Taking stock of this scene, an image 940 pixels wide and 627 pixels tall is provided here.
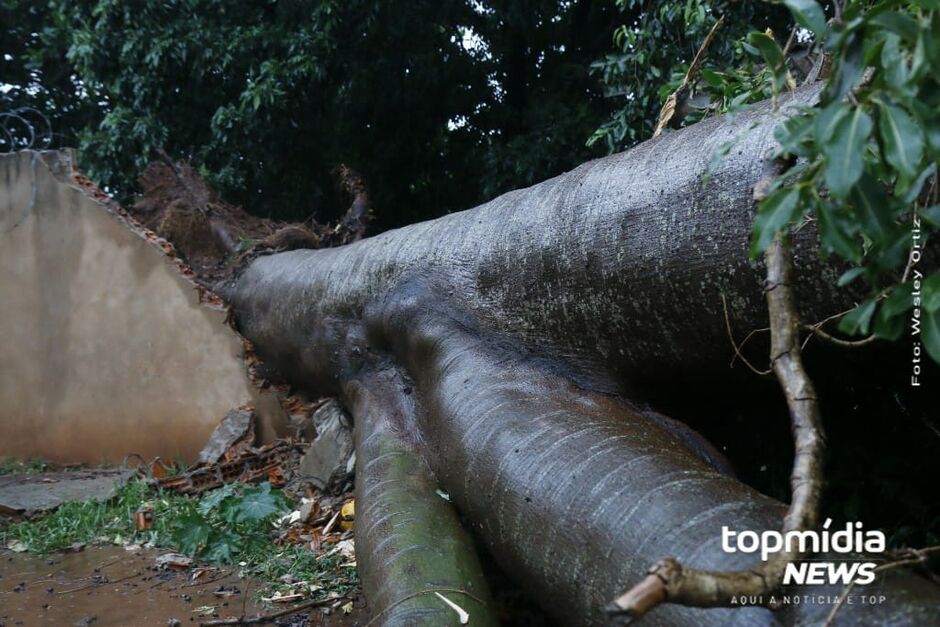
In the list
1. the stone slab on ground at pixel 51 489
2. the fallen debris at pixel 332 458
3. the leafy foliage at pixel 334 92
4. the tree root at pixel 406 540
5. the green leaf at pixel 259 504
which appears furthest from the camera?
the leafy foliage at pixel 334 92

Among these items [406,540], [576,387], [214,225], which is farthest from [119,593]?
[214,225]

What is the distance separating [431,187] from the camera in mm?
8500

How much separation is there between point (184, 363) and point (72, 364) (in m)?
0.78

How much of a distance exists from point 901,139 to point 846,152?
6 cm

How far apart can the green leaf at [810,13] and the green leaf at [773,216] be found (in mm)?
230

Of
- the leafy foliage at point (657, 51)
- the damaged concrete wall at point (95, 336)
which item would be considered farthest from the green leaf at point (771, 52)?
the damaged concrete wall at point (95, 336)

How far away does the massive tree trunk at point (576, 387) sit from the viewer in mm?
1585

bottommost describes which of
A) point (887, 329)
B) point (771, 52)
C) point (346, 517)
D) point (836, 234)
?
point (346, 517)

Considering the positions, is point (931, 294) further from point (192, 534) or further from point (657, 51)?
point (657, 51)

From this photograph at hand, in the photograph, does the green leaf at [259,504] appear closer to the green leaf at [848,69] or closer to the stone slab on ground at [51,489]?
the stone slab on ground at [51,489]

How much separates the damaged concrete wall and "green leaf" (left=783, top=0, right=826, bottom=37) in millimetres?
4303

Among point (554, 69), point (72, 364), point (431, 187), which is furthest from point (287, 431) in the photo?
point (554, 69)

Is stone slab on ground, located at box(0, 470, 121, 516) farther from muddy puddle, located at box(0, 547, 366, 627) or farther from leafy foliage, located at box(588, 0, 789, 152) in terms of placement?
leafy foliage, located at box(588, 0, 789, 152)

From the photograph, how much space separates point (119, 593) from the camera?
2.94 meters
